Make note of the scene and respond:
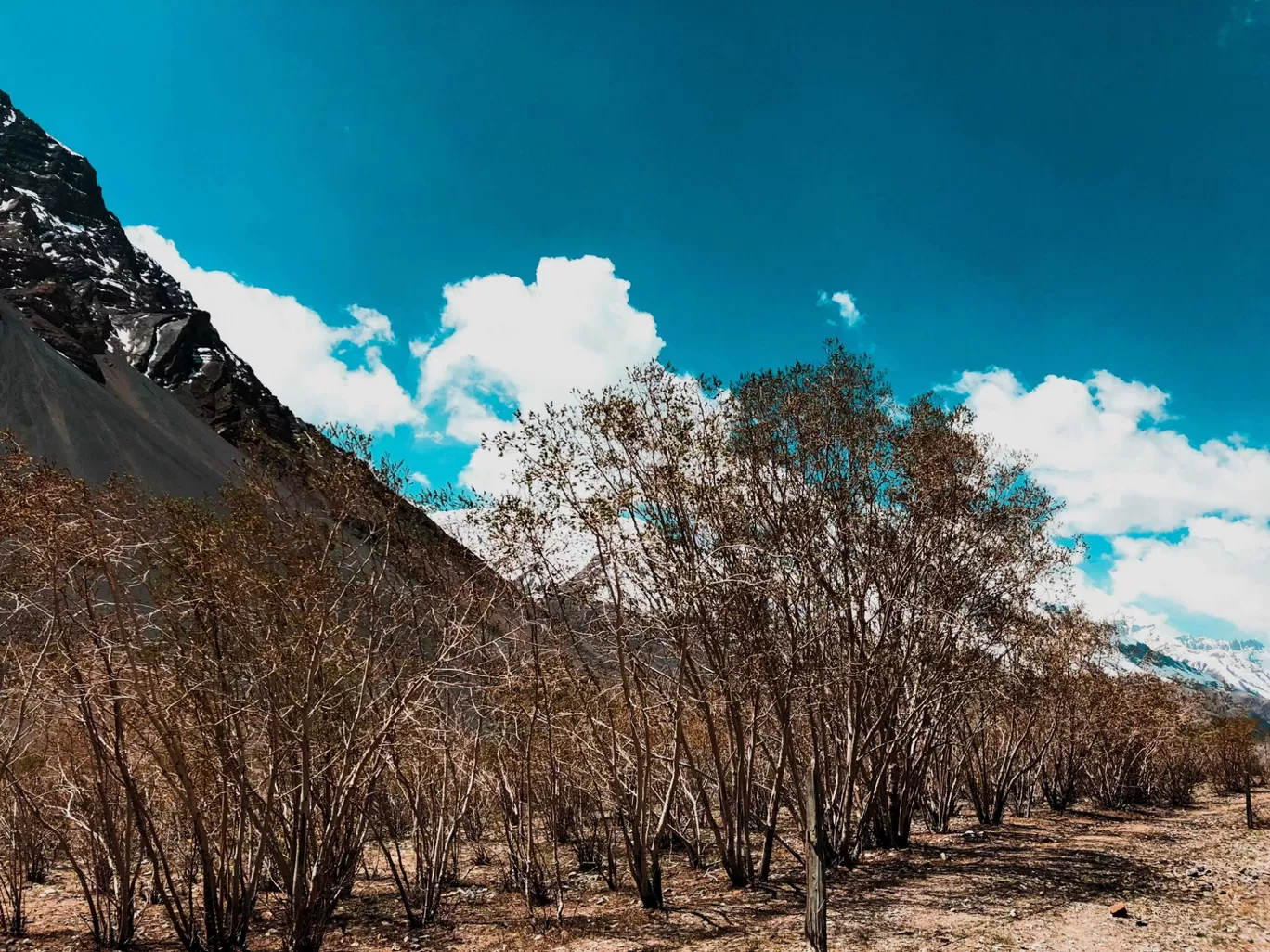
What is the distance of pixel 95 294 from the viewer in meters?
151

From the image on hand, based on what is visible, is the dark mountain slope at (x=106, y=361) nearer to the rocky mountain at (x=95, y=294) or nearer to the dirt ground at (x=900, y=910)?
the rocky mountain at (x=95, y=294)

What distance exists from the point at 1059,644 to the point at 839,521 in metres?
13.4

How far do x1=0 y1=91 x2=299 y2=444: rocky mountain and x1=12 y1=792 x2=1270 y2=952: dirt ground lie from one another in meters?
116

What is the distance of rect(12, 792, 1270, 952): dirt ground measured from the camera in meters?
11.9

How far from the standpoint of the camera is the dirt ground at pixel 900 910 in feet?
39.0

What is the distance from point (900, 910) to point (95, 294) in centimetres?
18322

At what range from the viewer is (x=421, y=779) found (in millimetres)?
15344

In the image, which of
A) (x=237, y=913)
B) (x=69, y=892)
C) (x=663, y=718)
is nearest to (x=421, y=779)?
(x=237, y=913)

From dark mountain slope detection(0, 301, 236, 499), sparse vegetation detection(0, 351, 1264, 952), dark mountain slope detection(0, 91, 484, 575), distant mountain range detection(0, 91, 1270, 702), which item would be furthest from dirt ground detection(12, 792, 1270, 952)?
dark mountain slope detection(0, 301, 236, 499)

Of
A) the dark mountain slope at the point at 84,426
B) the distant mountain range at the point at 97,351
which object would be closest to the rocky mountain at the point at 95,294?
the distant mountain range at the point at 97,351

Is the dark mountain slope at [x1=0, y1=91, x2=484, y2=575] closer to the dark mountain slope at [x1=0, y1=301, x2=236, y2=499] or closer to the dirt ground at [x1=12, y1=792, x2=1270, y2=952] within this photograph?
the dark mountain slope at [x1=0, y1=301, x2=236, y2=499]

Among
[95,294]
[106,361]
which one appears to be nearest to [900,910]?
[106,361]

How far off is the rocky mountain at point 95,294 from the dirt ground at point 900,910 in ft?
381

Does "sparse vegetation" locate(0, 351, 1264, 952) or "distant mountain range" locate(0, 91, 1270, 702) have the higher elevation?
"distant mountain range" locate(0, 91, 1270, 702)
